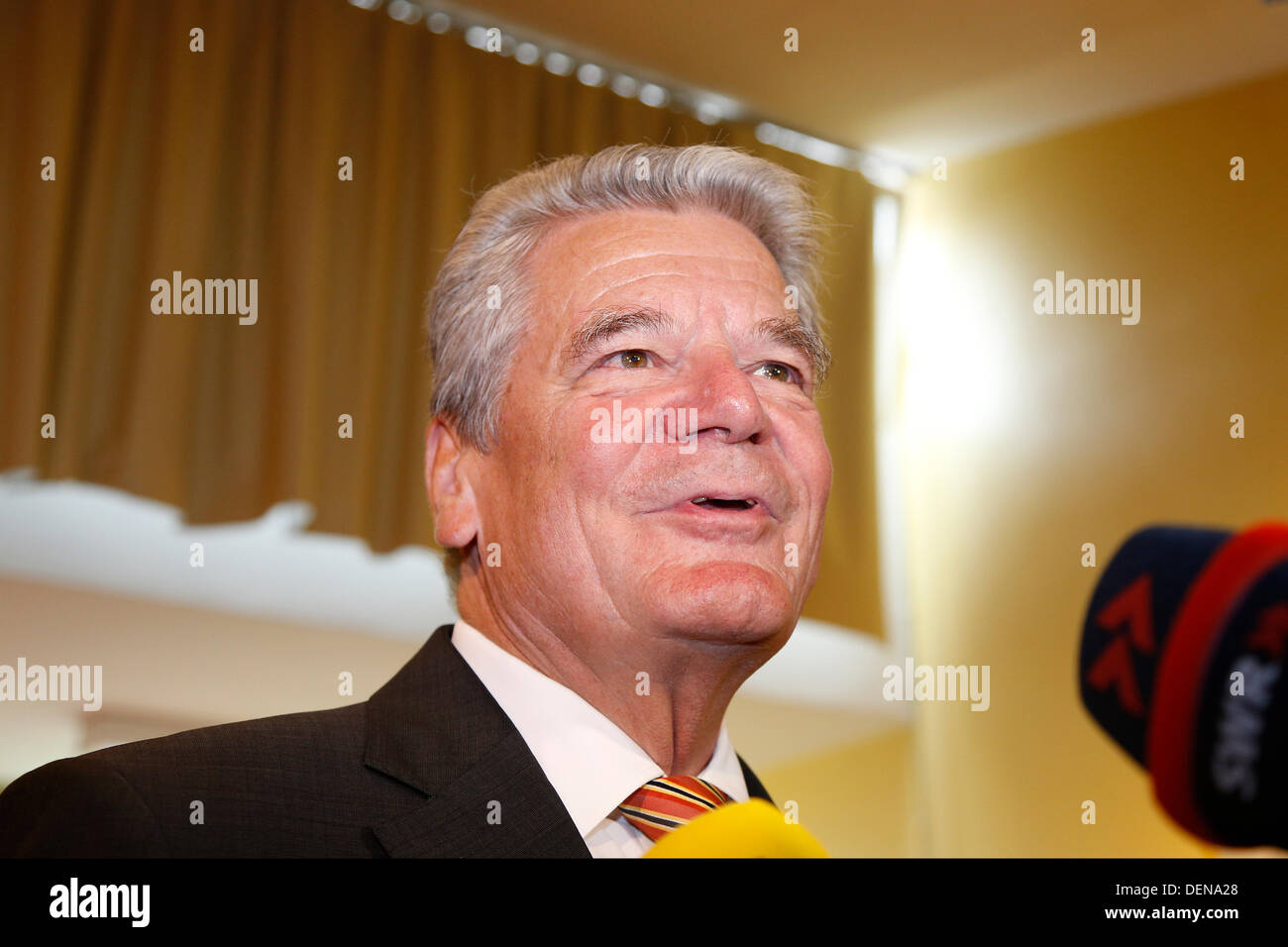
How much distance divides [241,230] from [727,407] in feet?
6.58

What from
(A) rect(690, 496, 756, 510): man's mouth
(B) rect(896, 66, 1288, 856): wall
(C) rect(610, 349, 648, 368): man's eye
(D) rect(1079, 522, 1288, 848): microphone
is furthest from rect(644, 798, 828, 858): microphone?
(B) rect(896, 66, 1288, 856): wall

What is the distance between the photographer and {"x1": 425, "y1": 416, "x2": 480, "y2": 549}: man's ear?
1378 millimetres

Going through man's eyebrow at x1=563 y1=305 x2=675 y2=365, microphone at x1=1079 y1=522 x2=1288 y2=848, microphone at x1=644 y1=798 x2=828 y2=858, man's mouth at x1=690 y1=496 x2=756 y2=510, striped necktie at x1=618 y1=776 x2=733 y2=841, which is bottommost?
striped necktie at x1=618 y1=776 x2=733 y2=841

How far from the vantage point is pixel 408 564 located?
3090 mm

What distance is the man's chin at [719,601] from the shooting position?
1.15 metres

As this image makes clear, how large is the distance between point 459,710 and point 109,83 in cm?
215

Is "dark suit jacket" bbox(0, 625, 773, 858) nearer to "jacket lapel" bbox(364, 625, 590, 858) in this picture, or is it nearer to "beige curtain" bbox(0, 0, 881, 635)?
"jacket lapel" bbox(364, 625, 590, 858)

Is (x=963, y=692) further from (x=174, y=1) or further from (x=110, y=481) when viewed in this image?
(x=174, y=1)

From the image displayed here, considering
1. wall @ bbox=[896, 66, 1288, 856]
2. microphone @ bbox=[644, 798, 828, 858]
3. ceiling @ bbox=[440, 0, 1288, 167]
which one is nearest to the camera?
microphone @ bbox=[644, 798, 828, 858]

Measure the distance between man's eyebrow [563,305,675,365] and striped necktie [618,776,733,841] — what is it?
444 mm

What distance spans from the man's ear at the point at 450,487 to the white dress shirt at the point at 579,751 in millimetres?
125

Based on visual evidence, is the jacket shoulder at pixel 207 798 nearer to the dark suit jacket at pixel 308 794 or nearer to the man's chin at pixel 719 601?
the dark suit jacket at pixel 308 794

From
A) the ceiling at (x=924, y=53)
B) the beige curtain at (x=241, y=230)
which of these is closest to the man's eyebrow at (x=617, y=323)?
the beige curtain at (x=241, y=230)

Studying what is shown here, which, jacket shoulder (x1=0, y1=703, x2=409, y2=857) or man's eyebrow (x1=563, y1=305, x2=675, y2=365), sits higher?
man's eyebrow (x1=563, y1=305, x2=675, y2=365)
